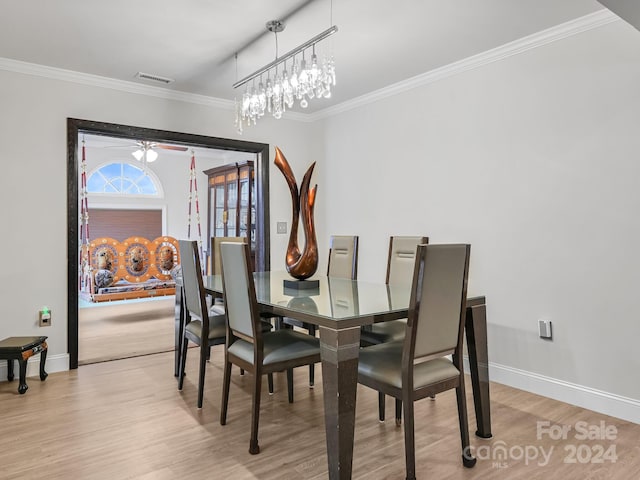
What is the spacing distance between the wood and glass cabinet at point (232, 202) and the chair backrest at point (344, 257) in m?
2.08

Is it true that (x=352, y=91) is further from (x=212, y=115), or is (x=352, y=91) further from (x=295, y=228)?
(x=295, y=228)

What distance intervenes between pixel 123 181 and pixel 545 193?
23.7ft

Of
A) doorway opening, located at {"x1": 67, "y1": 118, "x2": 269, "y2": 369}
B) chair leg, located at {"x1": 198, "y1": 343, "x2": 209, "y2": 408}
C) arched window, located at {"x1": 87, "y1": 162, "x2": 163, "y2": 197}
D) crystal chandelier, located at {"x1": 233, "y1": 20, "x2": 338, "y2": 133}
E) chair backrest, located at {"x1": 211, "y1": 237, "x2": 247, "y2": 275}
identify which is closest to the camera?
crystal chandelier, located at {"x1": 233, "y1": 20, "x2": 338, "y2": 133}

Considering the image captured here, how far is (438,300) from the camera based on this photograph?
1.89 metres

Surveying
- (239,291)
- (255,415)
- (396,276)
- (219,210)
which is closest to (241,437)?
(255,415)

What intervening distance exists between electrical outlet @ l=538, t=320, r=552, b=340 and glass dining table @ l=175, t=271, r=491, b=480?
0.88m

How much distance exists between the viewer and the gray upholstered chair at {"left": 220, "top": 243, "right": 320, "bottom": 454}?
2.16 m

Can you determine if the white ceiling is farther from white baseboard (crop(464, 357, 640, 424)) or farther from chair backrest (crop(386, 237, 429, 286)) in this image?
white baseboard (crop(464, 357, 640, 424))

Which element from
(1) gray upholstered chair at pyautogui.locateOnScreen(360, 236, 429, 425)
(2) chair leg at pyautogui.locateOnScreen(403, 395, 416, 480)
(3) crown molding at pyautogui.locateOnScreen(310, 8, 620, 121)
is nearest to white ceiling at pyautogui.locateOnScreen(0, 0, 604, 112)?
(3) crown molding at pyautogui.locateOnScreen(310, 8, 620, 121)

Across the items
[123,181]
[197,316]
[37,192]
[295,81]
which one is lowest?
[197,316]

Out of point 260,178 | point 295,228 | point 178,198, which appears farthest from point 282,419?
point 178,198

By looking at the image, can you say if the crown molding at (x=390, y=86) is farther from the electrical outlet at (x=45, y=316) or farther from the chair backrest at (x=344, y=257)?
the electrical outlet at (x=45, y=316)

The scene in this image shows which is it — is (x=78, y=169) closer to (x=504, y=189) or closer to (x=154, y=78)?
(x=154, y=78)

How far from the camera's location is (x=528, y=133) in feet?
9.69
